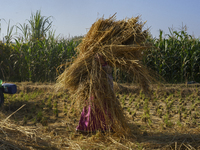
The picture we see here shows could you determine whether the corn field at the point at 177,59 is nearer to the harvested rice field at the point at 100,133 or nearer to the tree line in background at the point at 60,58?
the tree line in background at the point at 60,58

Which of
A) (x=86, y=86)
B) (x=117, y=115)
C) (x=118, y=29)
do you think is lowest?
(x=117, y=115)

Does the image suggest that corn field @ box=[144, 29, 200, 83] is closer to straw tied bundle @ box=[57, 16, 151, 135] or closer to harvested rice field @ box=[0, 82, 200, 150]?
harvested rice field @ box=[0, 82, 200, 150]

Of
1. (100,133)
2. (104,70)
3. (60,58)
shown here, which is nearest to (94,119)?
(100,133)

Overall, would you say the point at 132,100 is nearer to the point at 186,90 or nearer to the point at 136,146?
the point at 186,90

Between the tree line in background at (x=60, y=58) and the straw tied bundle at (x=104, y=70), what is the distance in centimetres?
439

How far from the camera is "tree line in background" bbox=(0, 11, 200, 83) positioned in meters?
7.74

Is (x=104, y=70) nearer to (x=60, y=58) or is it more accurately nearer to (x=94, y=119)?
(x=94, y=119)

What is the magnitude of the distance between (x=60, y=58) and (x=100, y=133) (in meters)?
5.63

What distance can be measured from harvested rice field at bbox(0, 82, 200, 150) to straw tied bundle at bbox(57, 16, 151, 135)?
0.30 meters

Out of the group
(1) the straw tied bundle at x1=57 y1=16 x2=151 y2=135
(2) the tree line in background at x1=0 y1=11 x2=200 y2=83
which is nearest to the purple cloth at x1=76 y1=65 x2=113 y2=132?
(1) the straw tied bundle at x1=57 y1=16 x2=151 y2=135

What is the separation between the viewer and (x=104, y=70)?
318 centimetres

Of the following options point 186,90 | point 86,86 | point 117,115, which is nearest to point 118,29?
point 86,86

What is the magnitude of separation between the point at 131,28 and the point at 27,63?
5828 mm

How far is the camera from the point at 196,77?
26.2 feet
